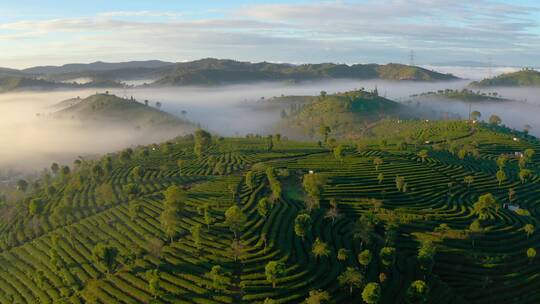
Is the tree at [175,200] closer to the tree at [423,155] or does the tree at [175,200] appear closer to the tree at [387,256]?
the tree at [387,256]

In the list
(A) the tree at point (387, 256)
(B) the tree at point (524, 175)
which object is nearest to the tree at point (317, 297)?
(A) the tree at point (387, 256)


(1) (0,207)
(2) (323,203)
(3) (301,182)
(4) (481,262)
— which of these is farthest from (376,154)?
(1) (0,207)

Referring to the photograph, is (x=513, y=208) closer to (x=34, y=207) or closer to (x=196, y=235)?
(x=196, y=235)

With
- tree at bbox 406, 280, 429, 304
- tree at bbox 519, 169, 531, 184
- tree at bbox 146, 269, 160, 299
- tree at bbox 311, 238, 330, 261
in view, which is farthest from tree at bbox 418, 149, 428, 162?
tree at bbox 146, 269, 160, 299

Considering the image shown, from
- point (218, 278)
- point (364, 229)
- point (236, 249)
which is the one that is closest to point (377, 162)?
point (364, 229)

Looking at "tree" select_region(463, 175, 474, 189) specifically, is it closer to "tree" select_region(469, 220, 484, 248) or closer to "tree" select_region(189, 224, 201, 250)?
"tree" select_region(469, 220, 484, 248)

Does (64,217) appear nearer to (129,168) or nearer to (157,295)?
(129,168)

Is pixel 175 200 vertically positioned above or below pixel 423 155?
below
